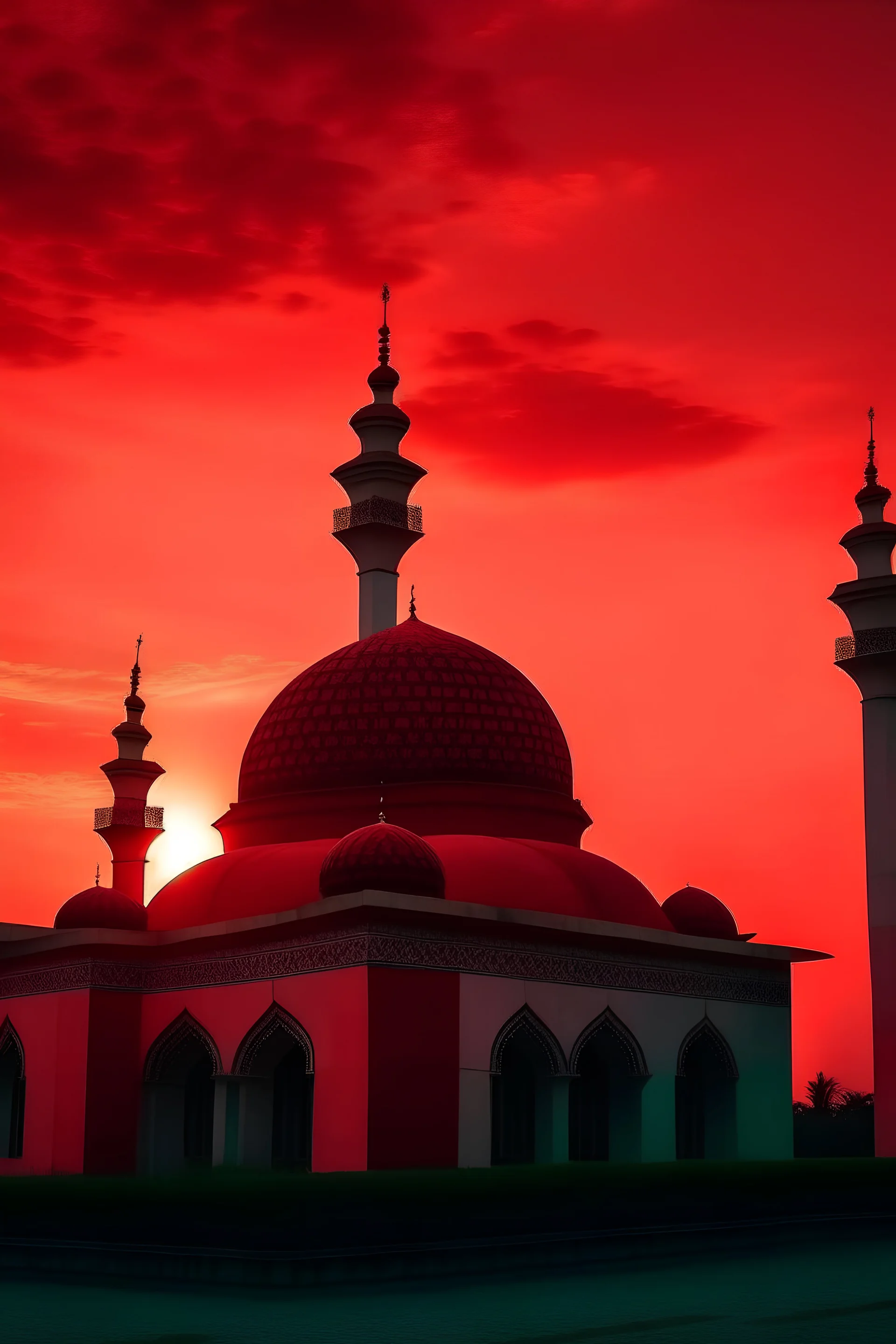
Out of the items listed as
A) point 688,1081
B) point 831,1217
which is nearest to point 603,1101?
point 688,1081

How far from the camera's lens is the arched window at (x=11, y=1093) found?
1903cm

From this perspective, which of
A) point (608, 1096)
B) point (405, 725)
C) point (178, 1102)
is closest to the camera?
point (608, 1096)

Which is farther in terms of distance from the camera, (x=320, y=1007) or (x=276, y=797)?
(x=276, y=797)

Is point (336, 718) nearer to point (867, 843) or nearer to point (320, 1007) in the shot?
point (320, 1007)

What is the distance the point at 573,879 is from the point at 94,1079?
5725 mm

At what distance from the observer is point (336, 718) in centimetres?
1948

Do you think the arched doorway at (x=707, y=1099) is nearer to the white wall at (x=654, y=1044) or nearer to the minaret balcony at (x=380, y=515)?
the white wall at (x=654, y=1044)

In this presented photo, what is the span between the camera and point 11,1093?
765 inches

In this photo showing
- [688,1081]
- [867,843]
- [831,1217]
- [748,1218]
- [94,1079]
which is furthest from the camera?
[867,843]

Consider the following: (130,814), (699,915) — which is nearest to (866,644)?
(699,915)

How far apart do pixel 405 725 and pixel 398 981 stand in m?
4.73

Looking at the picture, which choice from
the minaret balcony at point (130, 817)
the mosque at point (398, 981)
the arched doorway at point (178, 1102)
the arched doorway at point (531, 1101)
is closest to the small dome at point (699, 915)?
the mosque at point (398, 981)

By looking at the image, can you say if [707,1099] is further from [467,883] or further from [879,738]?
[879,738]

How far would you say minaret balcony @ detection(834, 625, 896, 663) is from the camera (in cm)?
2103
